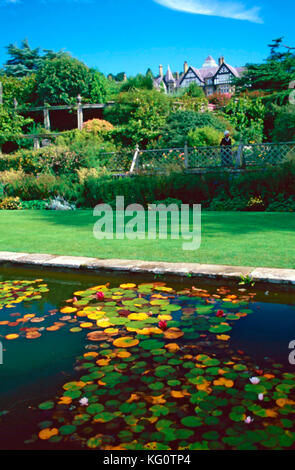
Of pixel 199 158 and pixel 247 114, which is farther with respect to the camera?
pixel 247 114

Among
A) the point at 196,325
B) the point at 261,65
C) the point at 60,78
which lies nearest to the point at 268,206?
the point at 196,325

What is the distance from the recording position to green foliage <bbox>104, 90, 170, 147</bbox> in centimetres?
2380

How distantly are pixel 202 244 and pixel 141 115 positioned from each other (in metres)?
20.0

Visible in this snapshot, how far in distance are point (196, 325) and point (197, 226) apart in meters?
4.53

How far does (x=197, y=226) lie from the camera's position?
7.62 meters

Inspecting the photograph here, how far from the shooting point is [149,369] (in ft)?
8.30

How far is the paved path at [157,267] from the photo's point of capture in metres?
3.96

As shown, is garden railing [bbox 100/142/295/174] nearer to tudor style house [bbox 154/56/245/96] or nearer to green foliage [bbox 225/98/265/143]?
green foliage [bbox 225/98/265/143]

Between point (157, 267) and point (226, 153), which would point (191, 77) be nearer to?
point (226, 153)

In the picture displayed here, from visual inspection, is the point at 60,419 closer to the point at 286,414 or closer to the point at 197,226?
the point at 286,414

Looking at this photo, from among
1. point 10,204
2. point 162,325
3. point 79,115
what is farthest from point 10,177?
point 79,115

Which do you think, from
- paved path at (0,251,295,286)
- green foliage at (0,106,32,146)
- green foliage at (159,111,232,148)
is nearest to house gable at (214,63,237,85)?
green foliage at (0,106,32,146)

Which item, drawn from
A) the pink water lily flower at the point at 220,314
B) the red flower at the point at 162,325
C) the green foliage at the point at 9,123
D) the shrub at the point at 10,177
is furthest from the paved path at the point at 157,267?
the green foliage at the point at 9,123

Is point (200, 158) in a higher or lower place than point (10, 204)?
higher
